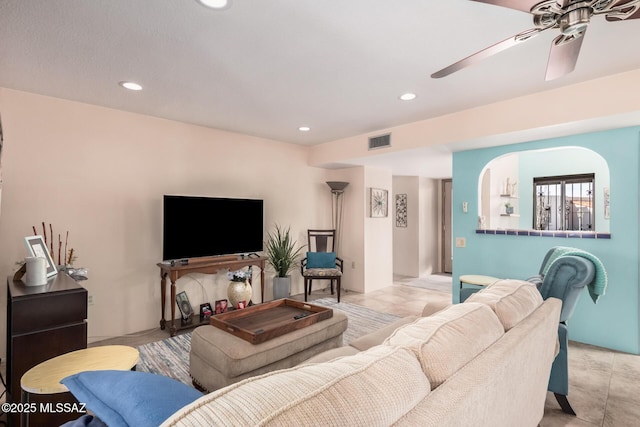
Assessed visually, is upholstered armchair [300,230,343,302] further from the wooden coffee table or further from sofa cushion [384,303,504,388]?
sofa cushion [384,303,504,388]

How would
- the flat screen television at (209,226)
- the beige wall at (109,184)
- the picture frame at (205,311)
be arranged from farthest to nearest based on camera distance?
the picture frame at (205,311) < the flat screen television at (209,226) < the beige wall at (109,184)

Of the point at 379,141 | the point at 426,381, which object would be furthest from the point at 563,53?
the point at 379,141

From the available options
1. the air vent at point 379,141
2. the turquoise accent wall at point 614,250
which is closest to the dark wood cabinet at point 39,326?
the air vent at point 379,141

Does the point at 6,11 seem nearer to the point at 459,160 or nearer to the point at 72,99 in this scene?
the point at 72,99

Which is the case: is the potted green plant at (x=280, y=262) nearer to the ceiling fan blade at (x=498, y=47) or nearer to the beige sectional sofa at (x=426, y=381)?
the beige sectional sofa at (x=426, y=381)

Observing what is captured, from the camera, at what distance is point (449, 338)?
3.36 ft

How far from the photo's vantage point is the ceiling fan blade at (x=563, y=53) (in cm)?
158

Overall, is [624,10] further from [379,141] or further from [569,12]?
[379,141]

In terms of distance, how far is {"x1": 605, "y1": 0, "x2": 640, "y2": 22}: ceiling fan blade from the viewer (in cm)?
131

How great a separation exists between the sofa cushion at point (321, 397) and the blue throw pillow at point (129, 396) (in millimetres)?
149

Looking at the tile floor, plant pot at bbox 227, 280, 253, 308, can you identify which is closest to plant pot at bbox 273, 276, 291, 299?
plant pot at bbox 227, 280, 253, 308

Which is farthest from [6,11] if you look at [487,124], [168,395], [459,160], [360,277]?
[360,277]

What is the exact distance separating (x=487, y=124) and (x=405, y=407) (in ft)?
11.3

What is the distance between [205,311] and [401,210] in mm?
4993
